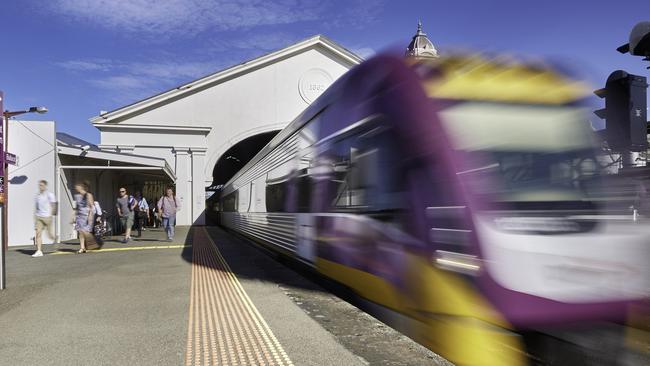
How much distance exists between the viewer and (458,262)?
10.6 feet

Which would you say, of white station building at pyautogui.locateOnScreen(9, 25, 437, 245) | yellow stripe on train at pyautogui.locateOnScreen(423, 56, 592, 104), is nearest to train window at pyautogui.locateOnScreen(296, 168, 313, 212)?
yellow stripe on train at pyautogui.locateOnScreen(423, 56, 592, 104)

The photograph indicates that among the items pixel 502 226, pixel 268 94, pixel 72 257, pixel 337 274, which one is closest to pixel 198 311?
pixel 337 274

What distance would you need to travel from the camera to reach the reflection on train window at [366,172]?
164 inches

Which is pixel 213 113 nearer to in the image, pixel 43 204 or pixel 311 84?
pixel 311 84

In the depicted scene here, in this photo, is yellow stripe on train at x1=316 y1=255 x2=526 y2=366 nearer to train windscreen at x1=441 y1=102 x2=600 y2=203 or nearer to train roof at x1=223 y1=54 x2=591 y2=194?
train windscreen at x1=441 y1=102 x2=600 y2=203

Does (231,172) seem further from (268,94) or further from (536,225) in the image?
(536,225)

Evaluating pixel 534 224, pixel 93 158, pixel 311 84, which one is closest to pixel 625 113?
pixel 534 224

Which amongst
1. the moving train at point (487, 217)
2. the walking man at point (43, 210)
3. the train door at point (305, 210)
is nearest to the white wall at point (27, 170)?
the walking man at point (43, 210)

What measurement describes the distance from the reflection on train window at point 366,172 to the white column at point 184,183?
23812mm

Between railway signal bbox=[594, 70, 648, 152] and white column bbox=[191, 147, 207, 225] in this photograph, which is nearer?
railway signal bbox=[594, 70, 648, 152]

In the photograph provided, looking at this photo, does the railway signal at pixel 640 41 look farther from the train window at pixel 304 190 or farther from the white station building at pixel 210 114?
the white station building at pixel 210 114

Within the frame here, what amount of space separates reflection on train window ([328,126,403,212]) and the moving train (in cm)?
2

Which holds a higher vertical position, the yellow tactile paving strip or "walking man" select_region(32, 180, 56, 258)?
"walking man" select_region(32, 180, 56, 258)

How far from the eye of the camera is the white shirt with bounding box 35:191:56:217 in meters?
10.8
